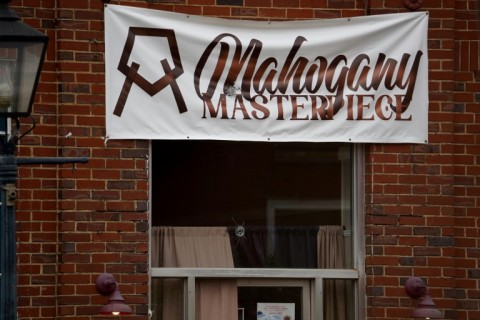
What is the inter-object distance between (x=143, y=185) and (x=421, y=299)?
2.30 m

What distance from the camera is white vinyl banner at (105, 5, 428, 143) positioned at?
930 centimetres

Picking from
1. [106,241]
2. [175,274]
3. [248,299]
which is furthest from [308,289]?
[106,241]

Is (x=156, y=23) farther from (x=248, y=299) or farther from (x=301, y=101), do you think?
(x=248, y=299)

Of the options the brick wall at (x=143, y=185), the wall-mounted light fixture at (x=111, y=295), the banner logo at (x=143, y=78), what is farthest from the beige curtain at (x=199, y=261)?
the banner logo at (x=143, y=78)

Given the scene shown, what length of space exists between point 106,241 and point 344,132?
80.3 inches

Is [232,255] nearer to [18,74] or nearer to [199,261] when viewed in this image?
[199,261]

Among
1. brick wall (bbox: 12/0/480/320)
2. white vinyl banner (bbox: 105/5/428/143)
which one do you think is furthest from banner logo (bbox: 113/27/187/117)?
brick wall (bbox: 12/0/480/320)

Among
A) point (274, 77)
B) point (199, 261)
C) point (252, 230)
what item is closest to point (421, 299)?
point (252, 230)

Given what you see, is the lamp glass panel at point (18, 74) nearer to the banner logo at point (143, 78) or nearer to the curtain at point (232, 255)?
the banner logo at point (143, 78)

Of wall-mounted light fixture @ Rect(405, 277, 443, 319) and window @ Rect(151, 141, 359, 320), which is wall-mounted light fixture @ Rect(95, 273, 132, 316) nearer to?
Answer: window @ Rect(151, 141, 359, 320)

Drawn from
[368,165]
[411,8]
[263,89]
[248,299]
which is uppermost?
[411,8]

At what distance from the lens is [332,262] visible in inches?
381

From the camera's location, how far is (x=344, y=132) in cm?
950

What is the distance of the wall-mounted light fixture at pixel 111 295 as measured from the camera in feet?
28.5
